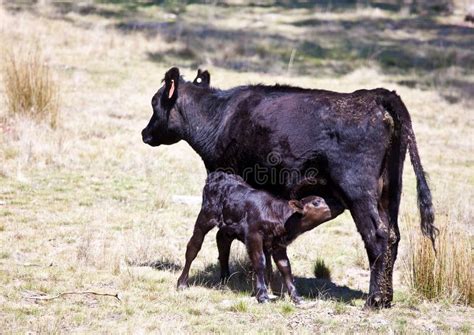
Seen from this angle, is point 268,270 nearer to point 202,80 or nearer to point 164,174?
point 202,80

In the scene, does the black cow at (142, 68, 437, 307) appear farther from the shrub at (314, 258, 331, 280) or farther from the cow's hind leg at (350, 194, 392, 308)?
the shrub at (314, 258, 331, 280)

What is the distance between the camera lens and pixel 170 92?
31.4 feet

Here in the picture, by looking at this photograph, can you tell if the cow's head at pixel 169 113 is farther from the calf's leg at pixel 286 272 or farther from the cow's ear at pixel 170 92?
the calf's leg at pixel 286 272

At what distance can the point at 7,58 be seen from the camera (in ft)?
51.1

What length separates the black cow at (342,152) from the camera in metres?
7.88

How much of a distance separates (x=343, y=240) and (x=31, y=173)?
4.91 meters

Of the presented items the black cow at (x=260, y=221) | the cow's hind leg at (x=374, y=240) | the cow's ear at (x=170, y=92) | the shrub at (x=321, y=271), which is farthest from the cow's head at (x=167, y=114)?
the cow's hind leg at (x=374, y=240)

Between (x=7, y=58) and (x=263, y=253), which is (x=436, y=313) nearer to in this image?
(x=263, y=253)

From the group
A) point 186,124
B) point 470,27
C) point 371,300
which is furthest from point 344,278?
point 470,27

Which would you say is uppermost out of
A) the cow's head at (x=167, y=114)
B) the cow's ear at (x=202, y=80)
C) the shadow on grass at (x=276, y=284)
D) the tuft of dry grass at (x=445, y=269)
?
the cow's ear at (x=202, y=80)

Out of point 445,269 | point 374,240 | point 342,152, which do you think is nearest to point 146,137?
point 342,152

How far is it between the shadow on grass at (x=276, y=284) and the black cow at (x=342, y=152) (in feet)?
2.13

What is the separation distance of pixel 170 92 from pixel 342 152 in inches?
99.0

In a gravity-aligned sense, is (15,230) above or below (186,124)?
below
